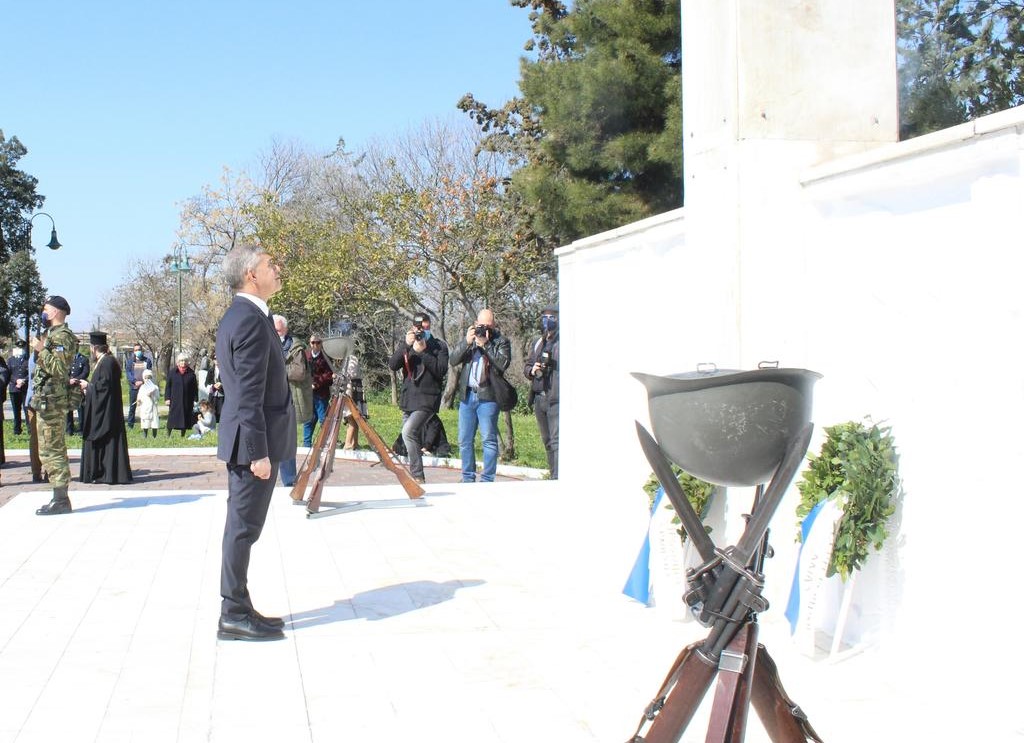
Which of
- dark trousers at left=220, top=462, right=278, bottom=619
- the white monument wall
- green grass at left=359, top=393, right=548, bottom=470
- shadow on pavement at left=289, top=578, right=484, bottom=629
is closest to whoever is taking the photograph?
the white monument wall

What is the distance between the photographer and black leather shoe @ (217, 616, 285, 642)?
5.38 meters

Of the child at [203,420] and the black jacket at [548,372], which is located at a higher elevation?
the black jacket at [548,372]

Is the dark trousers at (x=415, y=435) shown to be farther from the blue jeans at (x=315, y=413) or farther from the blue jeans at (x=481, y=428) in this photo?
the blue jeans at (x=315, y=413)

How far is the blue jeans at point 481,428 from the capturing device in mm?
11188

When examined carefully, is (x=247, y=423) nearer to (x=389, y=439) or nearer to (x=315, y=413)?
(x=315, y=413)

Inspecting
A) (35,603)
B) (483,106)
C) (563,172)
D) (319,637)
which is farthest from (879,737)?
(483,106)

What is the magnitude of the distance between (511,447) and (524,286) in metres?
14.7

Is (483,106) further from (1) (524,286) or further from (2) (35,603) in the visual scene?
(2) (35,603)

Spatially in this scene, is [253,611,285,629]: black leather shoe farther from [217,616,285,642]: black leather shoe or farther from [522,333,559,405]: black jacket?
[522,333,559,405]: black jacket

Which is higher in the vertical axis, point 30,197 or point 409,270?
point 30,197

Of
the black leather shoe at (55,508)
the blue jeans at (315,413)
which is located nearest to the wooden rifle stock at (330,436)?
the black leather shoe at (55,508)

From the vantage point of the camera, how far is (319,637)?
18.0 feet

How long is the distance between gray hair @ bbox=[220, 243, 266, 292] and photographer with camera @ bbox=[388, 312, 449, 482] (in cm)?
605

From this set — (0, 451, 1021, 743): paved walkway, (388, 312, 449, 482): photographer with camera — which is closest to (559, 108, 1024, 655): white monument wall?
(0, 451, 1021, 743): paved walkway
